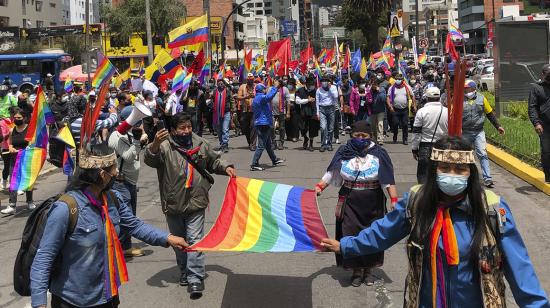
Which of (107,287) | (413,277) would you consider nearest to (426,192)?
(413,277)

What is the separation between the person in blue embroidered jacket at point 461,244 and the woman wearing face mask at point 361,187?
8.73 ft

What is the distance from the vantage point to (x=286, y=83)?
17.1 metres

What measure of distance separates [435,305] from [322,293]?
2779 mm

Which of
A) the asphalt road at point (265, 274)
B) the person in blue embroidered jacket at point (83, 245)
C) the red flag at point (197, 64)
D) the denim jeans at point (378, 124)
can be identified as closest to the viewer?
the person in blue embroidered jacket at point (83, 245)

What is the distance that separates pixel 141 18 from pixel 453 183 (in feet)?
192

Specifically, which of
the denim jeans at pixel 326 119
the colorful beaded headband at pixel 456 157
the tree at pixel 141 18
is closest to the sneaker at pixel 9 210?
the denim jeans at pixel 326 119

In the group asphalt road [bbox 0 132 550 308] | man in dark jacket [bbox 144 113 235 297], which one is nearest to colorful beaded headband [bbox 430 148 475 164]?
asphalt road [bbox 0 132 550 308]

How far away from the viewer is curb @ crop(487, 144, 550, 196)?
1000cm

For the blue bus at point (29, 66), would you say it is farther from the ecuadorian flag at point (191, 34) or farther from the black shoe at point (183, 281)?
the black shoe at point (183, 281)

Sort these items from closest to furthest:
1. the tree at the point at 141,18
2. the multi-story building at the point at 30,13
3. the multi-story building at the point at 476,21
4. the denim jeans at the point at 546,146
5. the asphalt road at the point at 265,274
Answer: the asphalt road at the point at 265,274 < the denim jeans at the point at 546,146 < the tree at the point at 141,18 < the multi-story building at the point at 30,13 < the multi-story building at the point at 476,21

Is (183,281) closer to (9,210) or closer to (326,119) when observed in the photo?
(9,210)

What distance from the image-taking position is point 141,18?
58562 mm

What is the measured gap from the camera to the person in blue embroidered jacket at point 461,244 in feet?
9.32

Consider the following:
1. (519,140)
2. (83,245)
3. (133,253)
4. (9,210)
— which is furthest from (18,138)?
(519,140)
